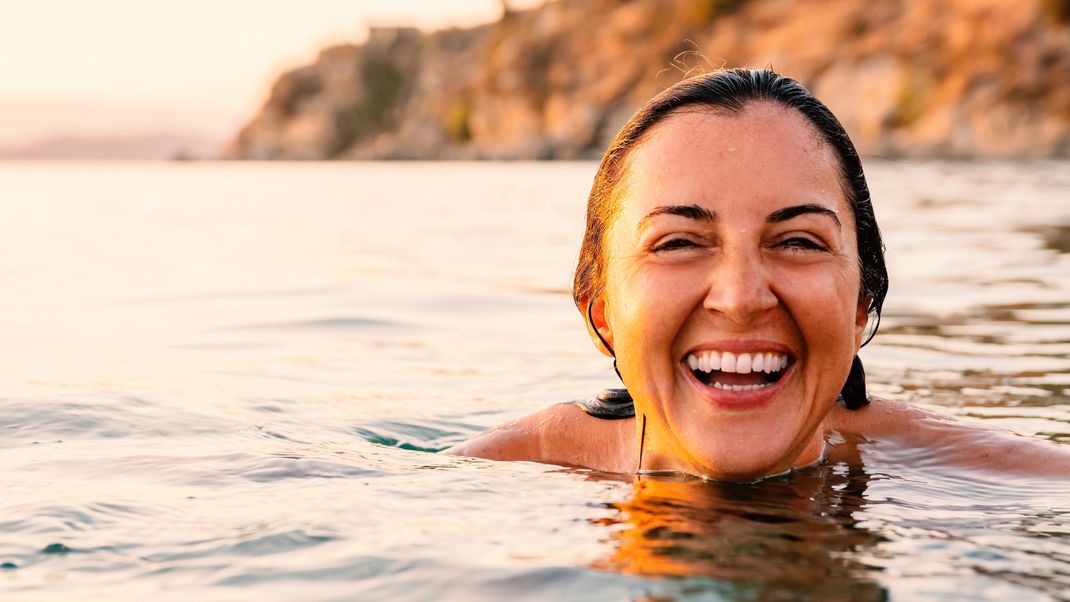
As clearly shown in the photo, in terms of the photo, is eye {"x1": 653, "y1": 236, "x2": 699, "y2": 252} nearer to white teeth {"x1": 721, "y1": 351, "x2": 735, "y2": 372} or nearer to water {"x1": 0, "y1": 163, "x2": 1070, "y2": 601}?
white teeth {"x1": 721, "y1": 351, "x2": 735, "y2": 372}

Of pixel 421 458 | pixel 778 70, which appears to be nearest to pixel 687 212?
pixel 421 458

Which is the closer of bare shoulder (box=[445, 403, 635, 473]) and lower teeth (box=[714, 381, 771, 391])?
lower teeth (box=[714, 381, 771, 391])

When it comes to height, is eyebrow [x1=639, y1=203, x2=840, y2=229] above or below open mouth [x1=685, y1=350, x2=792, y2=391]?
above

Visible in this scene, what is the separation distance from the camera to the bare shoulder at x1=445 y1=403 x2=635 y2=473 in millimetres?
4348

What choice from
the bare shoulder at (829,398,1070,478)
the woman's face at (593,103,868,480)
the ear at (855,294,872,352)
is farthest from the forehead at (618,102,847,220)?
the bare shoulder at (829,398,1070,478)

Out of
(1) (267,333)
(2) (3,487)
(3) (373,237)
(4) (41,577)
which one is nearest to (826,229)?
(4) (41,577)

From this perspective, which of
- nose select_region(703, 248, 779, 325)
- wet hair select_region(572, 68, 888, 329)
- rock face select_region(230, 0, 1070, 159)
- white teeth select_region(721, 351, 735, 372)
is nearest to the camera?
nose select_region(703, 248, 779, 325)

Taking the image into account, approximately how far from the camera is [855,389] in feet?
14.3

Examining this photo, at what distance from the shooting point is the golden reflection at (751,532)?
270 cm

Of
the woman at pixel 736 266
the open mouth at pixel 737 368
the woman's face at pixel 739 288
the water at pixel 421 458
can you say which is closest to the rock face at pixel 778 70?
the woman at pixel 736 266

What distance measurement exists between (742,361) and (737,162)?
549 mm

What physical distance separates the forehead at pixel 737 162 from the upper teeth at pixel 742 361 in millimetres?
402

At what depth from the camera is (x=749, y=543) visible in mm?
2971

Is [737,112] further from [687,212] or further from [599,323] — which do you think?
[599,323]
